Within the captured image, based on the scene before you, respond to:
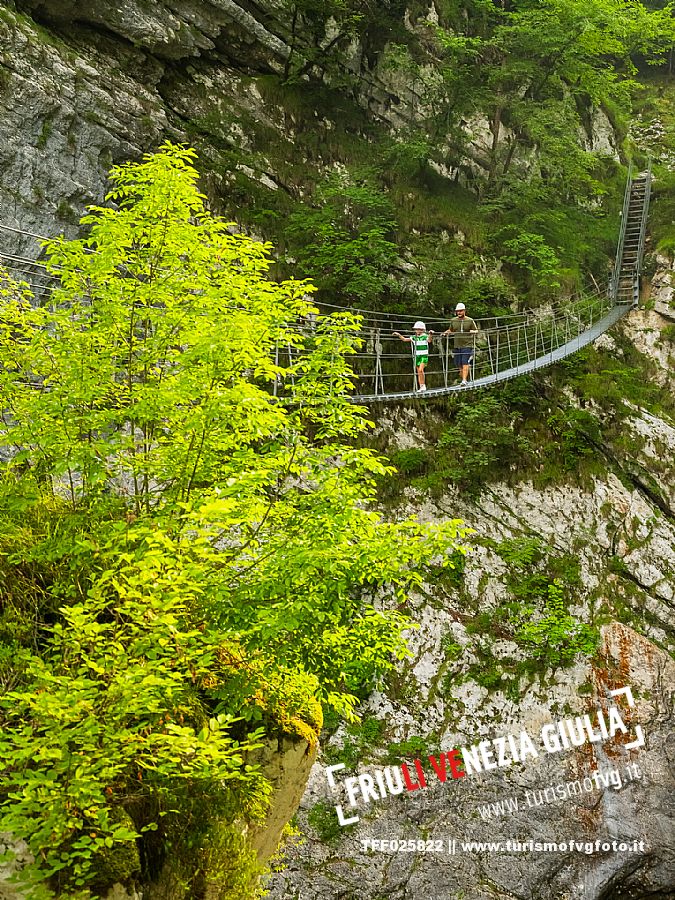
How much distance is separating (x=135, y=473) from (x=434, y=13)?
532 inches

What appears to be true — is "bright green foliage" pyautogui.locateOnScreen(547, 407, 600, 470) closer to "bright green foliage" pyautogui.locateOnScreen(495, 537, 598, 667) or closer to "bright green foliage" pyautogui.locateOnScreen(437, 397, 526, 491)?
"bright green foliage" pyautogui.locateOnScreen(437, 397, 526, 491)

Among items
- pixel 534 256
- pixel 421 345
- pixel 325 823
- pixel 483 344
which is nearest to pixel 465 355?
pixel 421 345

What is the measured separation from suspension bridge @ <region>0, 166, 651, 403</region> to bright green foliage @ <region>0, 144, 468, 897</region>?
527 centimetres

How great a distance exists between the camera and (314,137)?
13172 mm

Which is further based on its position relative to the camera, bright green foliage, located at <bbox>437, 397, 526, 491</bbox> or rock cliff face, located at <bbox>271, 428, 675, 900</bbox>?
bright green foliage, located at <bbox>437, 397, 526, 491</bbox>

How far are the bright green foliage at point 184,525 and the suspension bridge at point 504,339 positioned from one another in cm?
527

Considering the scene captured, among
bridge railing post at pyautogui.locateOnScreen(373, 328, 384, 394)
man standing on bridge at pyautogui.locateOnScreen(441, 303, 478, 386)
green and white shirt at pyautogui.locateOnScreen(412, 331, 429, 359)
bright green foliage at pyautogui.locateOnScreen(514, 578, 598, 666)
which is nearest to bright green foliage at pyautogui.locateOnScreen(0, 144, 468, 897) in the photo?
bridge railing post at pyautogui.locateOnScreen(373, 328, 384, 394)

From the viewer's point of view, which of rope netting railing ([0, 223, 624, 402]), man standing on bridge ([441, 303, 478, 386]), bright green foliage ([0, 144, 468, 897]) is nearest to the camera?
bright green foliage ([0, 144, 468, 897])

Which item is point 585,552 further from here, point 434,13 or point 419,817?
point 434,13

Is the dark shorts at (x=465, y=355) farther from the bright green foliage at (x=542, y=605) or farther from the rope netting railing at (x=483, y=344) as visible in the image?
the bright green foliage at (x=542, y=605)

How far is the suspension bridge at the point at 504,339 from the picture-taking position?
36.1ft

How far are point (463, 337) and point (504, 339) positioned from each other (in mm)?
2236

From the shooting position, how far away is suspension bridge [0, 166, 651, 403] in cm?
1099

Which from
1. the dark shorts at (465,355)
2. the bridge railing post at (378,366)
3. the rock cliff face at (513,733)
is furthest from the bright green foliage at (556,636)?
the bridge railing post at (378,366)
